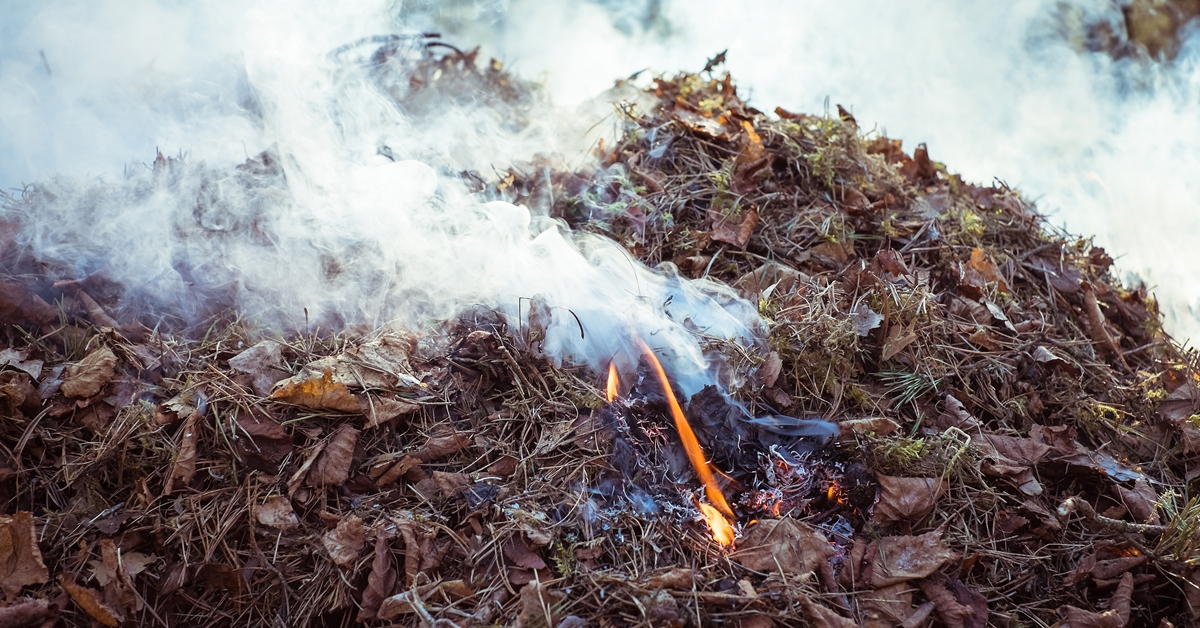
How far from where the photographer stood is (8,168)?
3.18m

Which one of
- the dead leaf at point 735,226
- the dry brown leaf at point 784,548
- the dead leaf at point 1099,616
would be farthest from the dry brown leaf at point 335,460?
the dead leaf at point 1099,616

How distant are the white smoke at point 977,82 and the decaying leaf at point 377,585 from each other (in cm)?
356

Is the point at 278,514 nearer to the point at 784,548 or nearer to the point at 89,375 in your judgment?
the point at 89,375

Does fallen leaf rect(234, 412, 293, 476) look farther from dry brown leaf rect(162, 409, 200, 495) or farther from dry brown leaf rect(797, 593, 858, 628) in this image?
dry brown leaf rect(797, 593, 858, 628)

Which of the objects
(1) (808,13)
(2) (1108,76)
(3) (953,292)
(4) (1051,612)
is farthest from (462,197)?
(2) (1108,76)

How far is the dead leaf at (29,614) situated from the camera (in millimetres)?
2021

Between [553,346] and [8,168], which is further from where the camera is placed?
[8,168]

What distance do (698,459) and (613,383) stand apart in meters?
0.41

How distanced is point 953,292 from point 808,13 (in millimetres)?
3425

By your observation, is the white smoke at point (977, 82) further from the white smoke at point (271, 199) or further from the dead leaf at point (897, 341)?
the dead leaf at point (897, 341)

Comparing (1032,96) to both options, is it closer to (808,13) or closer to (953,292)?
(808,13)

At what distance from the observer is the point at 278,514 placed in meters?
2.28

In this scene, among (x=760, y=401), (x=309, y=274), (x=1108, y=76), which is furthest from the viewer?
(x=1108, y=76)

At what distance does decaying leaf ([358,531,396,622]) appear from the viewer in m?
2.14
